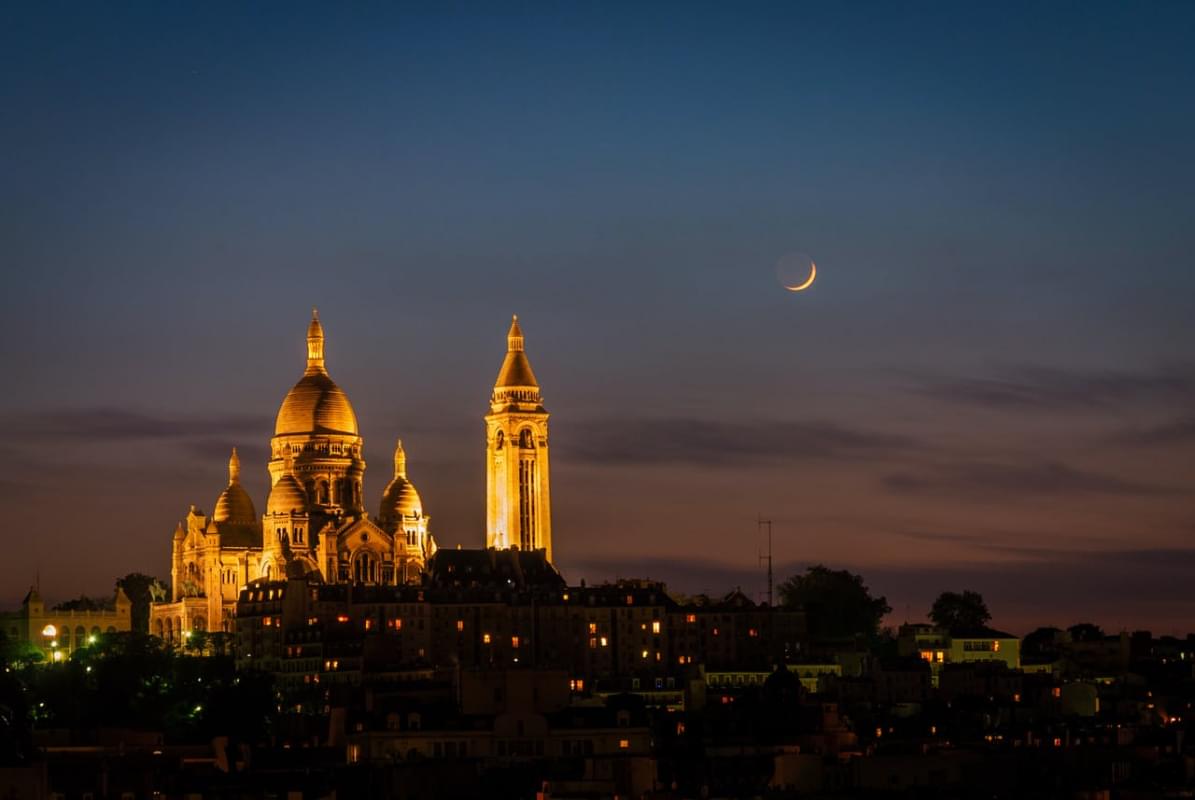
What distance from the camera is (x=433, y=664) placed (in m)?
194

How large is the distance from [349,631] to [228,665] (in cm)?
799

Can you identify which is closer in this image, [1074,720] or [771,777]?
[771,777]

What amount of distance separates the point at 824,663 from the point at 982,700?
30.7 m

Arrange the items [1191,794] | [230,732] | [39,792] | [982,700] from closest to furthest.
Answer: [39,792] → [1191,794] → [230,732] → [982,700]

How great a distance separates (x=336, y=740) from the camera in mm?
133125

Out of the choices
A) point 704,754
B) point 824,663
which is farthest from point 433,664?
point 704,754

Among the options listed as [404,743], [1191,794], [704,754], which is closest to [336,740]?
[404,743]

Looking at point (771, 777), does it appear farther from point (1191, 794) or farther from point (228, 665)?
point (228, 665)

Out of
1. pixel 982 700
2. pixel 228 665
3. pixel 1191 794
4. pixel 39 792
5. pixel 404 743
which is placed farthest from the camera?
pixel 228 665

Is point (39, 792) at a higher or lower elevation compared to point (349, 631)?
lower

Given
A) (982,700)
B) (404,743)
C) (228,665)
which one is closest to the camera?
(404,743)

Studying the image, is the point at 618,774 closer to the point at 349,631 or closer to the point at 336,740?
the point at 336,740

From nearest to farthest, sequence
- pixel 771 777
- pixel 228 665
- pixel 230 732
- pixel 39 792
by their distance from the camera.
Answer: pixel 39 792, pixel 771 777, pixel 230 732, pixel 228 665

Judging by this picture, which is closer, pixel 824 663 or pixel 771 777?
pixel 771 777
